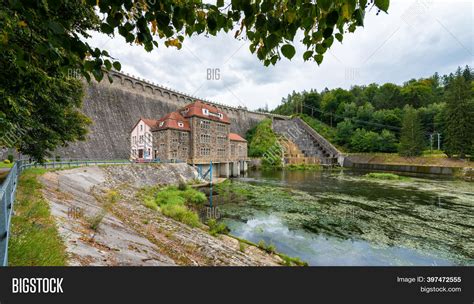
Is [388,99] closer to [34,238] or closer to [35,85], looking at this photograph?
[35,85]

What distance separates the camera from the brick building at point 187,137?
1189 inches

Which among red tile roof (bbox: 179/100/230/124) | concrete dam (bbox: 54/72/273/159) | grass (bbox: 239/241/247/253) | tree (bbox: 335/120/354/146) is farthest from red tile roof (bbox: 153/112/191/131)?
tree (bbox: 335/120/354/146)

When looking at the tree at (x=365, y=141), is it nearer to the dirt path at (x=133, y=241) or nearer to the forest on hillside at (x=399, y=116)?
the forest on hillside at (x=399, y=116)

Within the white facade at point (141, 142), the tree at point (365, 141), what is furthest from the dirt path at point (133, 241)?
the tree at point (365, 141)

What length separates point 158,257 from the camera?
605 centimetres

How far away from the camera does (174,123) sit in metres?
30.4

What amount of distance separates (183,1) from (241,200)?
64.1 feet

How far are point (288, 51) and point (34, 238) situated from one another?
18.4 ft

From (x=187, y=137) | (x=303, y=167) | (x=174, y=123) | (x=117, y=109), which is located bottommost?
(x=303, y=167)

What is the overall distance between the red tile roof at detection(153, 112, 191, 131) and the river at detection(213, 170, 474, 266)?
1293 centimetres

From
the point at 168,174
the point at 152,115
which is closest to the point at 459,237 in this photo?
the point at 168,174

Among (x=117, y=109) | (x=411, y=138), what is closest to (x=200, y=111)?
(x=117, y=109)

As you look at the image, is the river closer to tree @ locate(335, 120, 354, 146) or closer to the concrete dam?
the concrete dam
